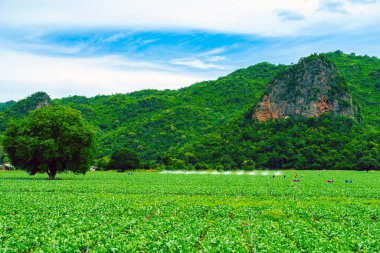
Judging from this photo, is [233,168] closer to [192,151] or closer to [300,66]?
[192,151]

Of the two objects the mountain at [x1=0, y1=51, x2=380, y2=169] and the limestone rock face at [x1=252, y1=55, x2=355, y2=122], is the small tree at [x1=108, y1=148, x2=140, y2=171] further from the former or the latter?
the limestone rock face at [x1=252, y1=55, x2=355, y2=122]

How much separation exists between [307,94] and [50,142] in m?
107

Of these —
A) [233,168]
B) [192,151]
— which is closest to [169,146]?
[192,151]

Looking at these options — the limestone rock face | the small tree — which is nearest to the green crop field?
the small tree

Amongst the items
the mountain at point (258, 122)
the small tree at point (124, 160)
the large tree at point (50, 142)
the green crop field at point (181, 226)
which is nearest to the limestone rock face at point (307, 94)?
the mountain at point (258, 122)

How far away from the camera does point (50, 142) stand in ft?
178

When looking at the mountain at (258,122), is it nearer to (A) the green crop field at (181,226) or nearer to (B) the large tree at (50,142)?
(B) the large tree at (50,142)

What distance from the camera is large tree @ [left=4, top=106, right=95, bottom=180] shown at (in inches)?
2149

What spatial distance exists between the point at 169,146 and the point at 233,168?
31587 mm

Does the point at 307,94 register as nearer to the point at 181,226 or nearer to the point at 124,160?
the point at 124,160

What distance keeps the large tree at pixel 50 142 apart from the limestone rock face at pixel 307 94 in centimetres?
9096

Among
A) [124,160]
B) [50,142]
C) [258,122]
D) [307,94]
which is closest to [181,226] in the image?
[50,142]

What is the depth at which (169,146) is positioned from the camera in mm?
137750

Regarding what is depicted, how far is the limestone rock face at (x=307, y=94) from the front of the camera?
453 ft
